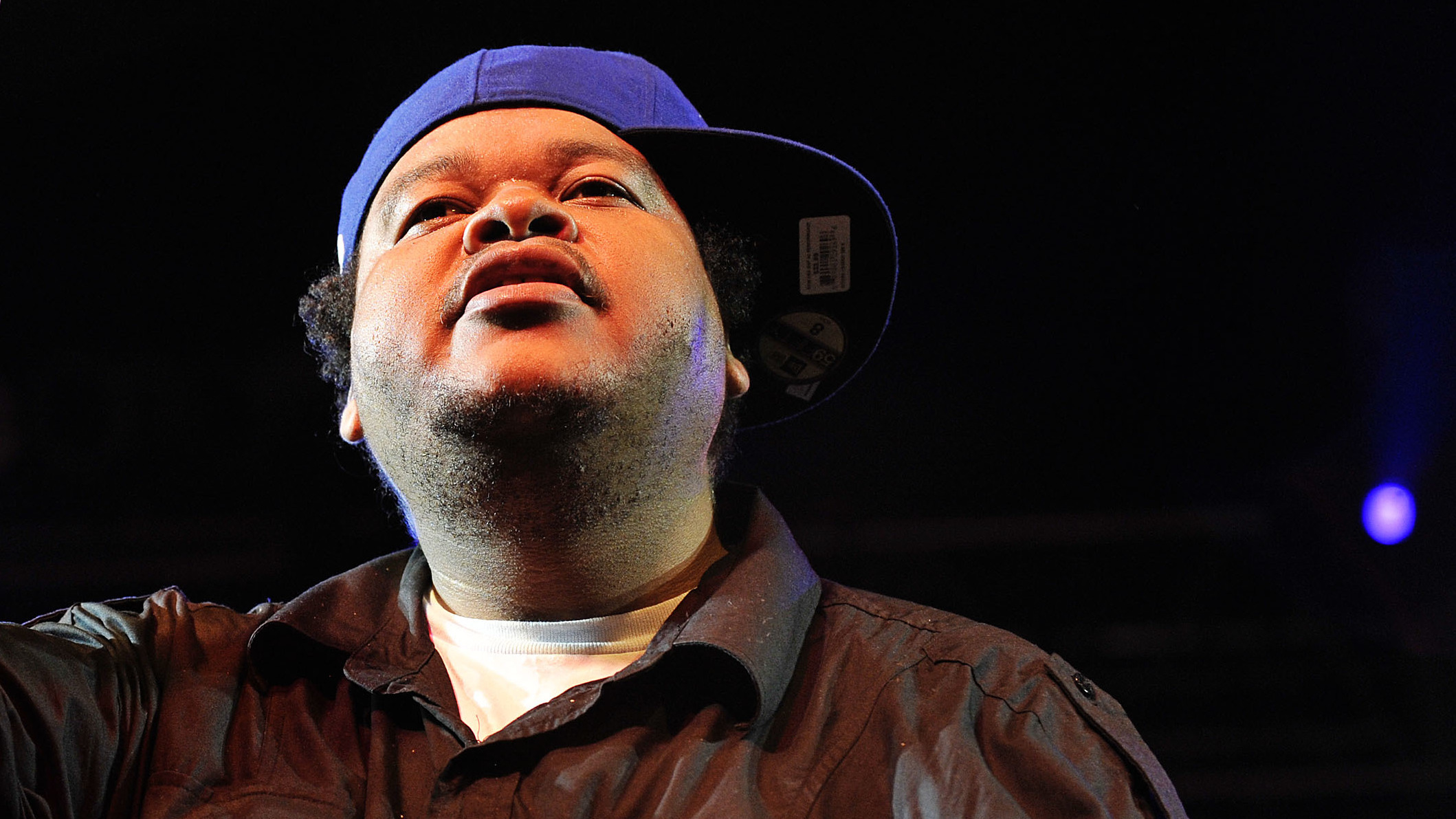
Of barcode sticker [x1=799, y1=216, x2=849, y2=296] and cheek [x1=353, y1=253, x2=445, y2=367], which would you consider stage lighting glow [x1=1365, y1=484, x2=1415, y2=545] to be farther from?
cheek [x1=353, y1=253, x2=445, y2=367]

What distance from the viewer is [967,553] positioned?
264cm

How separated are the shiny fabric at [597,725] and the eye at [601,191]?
2.27 ft

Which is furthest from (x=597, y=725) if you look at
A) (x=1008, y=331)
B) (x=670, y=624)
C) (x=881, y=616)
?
(x=1008, y=331)

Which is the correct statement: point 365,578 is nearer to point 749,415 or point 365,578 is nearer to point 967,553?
point 749,415

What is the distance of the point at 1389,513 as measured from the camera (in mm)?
2449

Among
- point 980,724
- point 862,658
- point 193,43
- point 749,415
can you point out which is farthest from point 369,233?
point 980,724

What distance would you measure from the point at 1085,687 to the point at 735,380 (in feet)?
2.82

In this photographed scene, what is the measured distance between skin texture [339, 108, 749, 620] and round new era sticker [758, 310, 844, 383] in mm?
353

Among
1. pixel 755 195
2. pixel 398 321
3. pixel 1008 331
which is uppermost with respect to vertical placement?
pixel 755 195

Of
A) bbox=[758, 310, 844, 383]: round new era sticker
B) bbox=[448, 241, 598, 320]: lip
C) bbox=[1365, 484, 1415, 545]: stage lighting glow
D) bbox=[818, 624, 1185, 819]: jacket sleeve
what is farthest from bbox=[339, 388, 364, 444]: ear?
bbox=[1365, 484, 1415, 545]: stage lighting glow

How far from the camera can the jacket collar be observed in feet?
5.22

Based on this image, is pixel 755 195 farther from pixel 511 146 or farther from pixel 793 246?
pixel 511 146

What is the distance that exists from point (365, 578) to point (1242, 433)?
193 centimetres

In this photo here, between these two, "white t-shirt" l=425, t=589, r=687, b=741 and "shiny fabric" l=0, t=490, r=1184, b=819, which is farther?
"white t-shirt" l=425, t=589, r=687, b=741
